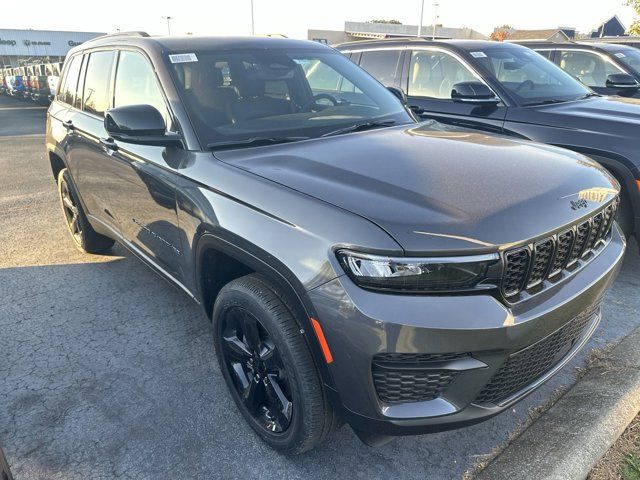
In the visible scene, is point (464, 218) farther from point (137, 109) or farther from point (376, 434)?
point (137, 109)

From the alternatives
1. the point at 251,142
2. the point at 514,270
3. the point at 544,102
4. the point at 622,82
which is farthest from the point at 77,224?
the point at 622,82

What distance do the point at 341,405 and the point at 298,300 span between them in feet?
1.38

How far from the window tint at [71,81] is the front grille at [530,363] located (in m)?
4.07

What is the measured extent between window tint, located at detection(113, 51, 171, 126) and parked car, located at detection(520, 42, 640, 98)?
19.5 feet

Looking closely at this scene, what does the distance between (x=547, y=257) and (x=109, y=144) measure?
278 cm

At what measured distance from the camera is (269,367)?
7.50ft

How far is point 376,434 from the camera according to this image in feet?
6.23

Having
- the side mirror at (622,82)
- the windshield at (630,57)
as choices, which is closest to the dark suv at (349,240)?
the side mirror at (622,82)

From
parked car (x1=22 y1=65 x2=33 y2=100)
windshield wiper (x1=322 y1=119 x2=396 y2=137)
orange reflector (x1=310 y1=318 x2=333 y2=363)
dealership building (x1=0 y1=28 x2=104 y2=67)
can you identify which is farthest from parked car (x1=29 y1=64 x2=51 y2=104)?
dealership building (x1=0 y1=28 x2=104 y2=67)

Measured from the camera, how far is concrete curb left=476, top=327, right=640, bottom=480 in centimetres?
217

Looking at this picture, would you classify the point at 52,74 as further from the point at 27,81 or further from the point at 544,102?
the point at 544,102

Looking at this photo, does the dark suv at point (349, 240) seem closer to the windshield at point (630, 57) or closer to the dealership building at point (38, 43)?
the windshield at point (630, 57)

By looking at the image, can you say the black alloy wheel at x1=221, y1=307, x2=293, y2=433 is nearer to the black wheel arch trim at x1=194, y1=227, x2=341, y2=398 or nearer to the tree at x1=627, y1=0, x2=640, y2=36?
Answer: the black wheel arch trim at x1=194, y1=227, x2=341, y2=398

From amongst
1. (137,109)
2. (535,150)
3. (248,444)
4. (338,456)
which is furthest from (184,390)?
(535,150)
